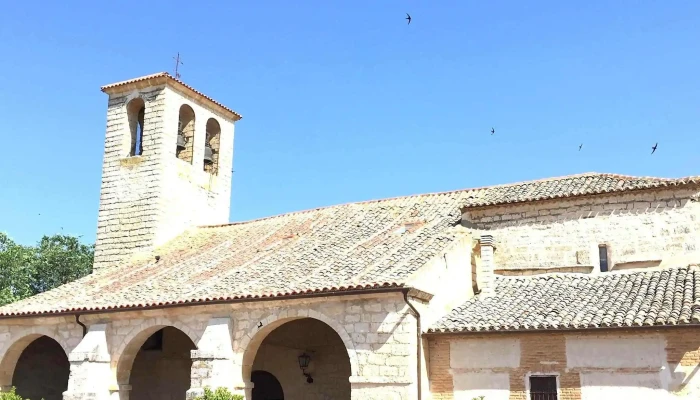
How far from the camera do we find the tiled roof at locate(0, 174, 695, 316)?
479 inches

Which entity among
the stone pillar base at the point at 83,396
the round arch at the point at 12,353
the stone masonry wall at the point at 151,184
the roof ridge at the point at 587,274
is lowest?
the stone pillar base at the point at 83,396

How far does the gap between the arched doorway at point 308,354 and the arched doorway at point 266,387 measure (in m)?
0.50

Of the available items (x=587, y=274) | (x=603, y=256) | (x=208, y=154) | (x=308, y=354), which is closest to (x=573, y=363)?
(x=587, y=274)

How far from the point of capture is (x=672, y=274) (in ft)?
40.7

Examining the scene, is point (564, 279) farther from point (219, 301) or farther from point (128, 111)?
point (128, 111)

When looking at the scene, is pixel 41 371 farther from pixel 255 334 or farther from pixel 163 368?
pixel 255 334

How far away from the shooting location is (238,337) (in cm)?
1220

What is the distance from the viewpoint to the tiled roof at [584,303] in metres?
10.2

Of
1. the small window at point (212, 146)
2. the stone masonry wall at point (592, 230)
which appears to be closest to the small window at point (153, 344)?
the small window at point (212, 146)

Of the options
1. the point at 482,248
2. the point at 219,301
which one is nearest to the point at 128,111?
the point at 219,301

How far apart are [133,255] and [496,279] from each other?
974cm

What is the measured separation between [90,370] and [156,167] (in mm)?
7078

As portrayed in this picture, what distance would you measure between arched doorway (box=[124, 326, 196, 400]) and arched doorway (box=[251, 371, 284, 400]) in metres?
1.52

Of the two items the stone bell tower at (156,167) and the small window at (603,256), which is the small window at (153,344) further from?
the small window at (603,256)
